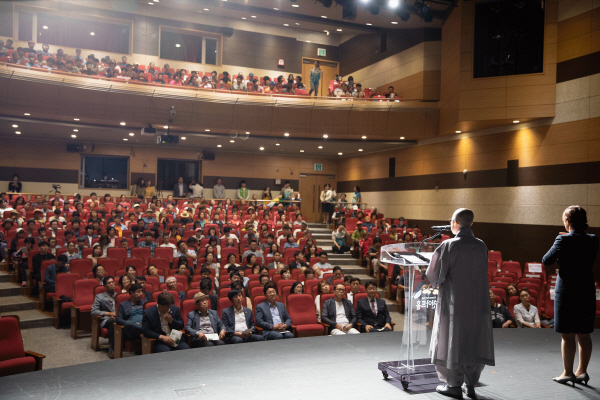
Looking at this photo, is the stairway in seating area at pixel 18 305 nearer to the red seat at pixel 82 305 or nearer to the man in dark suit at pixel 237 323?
the red seat at pixel 82 305

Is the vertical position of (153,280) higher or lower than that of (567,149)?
lower

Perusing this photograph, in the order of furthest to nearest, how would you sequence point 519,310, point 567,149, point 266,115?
1. point 266,115
2. point 567,149
3. point 519,310

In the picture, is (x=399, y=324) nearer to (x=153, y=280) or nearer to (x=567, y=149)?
(x=153, y=280)

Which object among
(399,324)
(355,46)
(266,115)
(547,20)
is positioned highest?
(355,46)

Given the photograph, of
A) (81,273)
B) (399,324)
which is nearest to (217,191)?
(81,273)

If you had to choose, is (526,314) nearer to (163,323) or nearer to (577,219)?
(577,219)

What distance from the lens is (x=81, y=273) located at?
6449mm

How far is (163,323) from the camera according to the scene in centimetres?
437

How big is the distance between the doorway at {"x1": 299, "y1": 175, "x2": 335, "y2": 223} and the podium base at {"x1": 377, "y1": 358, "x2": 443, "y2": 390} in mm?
13034

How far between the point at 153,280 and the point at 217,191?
8414 mm

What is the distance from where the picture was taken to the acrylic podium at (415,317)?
2736 millimetres

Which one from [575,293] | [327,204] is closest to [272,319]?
[575,293]

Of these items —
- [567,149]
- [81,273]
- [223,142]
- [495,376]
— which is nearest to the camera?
[495,376]

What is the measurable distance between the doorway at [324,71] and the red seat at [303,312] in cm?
1129
